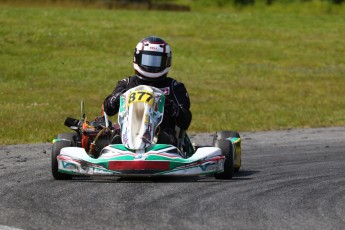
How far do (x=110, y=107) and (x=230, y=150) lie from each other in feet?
4.32

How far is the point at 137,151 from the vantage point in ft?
30.0

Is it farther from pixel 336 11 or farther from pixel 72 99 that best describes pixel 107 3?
pixel 72 99

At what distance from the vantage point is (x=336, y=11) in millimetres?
51000

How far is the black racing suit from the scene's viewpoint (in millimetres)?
9945

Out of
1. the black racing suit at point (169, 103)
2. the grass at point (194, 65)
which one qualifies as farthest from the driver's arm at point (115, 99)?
the grass at point (194, 65)

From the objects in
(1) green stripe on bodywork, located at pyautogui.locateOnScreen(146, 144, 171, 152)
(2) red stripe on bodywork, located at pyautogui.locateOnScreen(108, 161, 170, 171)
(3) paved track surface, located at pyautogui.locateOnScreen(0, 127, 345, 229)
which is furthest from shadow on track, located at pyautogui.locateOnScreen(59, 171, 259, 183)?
(1) green stripe on bodywork, located at pyautogui.locateOnScreen(146, 144, 171, 152)

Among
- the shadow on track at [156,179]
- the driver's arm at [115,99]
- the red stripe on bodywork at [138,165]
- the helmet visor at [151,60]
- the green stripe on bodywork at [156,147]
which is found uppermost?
the helmet visor at [151,60]

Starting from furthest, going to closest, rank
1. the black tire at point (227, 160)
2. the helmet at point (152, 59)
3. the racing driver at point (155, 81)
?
1. the helmet at point (152, 59)
2. the racing driver at point (155, 81)
3. the black tire at point (227, 160)

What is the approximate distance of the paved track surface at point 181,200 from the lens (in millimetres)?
6730

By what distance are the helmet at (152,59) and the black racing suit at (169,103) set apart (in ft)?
0.26

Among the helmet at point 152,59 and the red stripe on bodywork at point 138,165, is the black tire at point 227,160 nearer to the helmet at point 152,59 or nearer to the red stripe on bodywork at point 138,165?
the red stripe on bodywork at point 138,165

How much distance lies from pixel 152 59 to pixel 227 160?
4.57ft

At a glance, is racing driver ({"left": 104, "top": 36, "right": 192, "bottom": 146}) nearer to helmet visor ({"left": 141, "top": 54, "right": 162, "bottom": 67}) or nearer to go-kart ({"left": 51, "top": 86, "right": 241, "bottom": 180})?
helmet visor ({"left": 141, "top": 54, "right": 162, "bottom": 67})

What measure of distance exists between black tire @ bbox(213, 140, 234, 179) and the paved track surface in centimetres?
11
